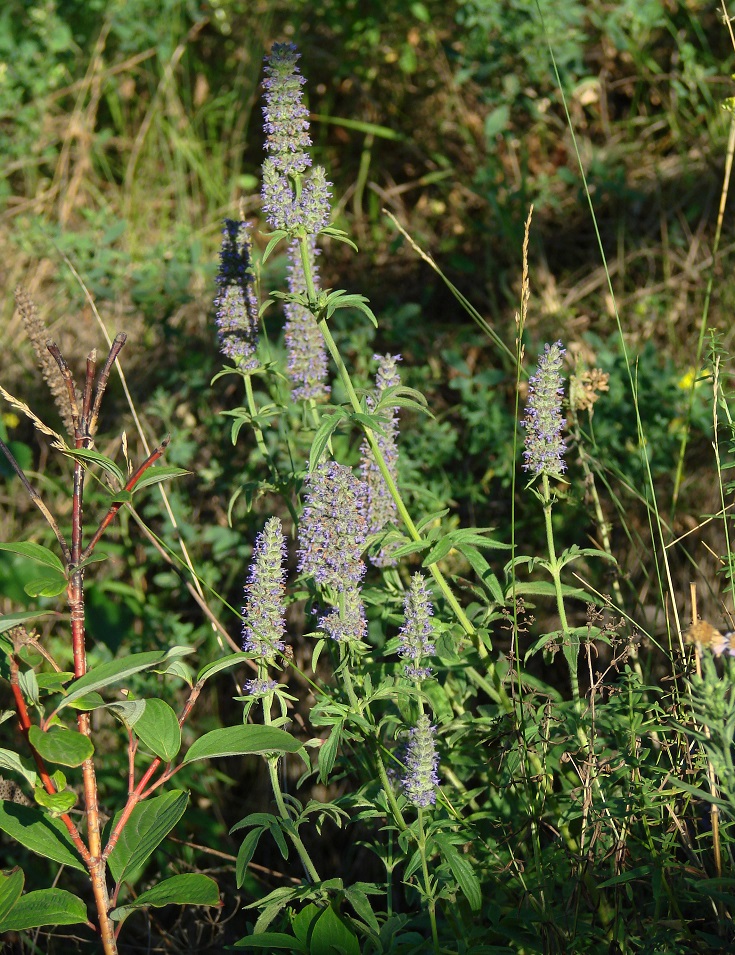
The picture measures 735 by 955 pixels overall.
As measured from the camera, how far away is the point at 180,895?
1756mm

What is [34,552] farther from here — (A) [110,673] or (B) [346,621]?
(B) [346,621]

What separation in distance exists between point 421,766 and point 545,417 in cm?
77

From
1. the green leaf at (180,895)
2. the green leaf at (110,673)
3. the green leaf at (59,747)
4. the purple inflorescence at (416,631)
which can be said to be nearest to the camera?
the green leaf at (59,747)

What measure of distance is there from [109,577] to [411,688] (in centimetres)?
213

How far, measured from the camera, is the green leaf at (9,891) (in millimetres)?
1742

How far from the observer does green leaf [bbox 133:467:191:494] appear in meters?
1.84

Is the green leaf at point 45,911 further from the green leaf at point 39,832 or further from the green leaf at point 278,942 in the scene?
the green leaf at point 278,942

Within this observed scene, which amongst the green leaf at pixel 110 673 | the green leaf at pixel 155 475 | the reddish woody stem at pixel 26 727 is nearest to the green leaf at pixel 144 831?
the reddish woody stem at pixel 26 727

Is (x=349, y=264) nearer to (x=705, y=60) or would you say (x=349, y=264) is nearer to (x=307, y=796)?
(x=705, y=60)

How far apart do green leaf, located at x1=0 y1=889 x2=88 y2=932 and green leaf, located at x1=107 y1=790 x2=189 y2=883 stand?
0.30 feet

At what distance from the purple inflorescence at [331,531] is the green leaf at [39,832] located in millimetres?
696

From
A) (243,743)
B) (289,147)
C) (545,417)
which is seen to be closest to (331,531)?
(243,743)

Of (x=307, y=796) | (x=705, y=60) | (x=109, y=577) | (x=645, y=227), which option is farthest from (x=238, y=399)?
(x=705, y=60)

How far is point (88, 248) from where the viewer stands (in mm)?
4402
